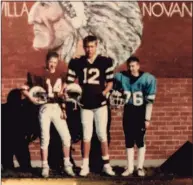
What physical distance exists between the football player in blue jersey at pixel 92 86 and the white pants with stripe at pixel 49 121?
247 mm

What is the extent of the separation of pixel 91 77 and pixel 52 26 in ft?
2.58

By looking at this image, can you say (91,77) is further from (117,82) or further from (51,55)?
(51,55)

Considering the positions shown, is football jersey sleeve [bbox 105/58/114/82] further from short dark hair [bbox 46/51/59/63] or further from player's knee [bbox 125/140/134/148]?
player's knee [bbox 125/140/134/148]

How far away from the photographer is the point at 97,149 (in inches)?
194

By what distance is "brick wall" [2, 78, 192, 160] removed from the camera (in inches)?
193

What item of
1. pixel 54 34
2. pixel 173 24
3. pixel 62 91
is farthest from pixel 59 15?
pixel 173 24

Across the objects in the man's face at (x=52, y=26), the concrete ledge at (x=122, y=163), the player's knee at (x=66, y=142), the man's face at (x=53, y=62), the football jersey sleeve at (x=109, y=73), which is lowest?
the concrete ledge at (x=122, y=163)

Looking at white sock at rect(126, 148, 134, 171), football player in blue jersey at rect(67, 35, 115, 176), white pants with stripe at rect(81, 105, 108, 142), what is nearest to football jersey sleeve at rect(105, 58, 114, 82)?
football player in blue jersey at rect(67, 35, 115, 176)

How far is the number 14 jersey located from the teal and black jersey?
14cm

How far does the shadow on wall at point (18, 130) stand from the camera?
488 centimetres

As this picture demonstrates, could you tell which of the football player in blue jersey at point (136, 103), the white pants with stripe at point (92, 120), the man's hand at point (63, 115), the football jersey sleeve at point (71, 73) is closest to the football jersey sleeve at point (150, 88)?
the football player in blue jersey at point (136, 103)

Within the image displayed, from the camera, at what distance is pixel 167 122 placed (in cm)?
494

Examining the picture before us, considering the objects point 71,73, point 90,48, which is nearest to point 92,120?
point 71,73

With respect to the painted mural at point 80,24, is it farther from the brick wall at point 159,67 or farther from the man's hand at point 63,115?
the man's hand at point 63,115
